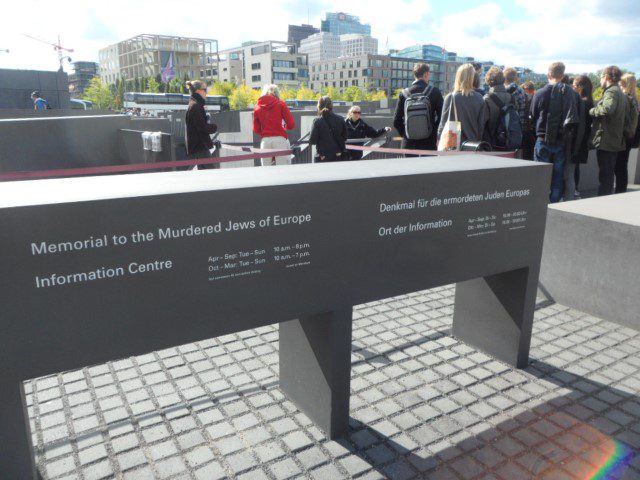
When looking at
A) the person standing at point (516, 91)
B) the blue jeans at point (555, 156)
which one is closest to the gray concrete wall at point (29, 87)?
the person standing at point (516, 91)

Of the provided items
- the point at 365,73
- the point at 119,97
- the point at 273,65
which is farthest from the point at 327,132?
the point at 365,73

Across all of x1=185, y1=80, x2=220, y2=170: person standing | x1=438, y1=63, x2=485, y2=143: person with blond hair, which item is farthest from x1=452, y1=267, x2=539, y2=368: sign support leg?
x1=185, y1=80, x2=220, y2=170: person standing

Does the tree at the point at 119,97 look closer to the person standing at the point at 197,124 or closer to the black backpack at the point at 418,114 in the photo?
the person standing at the point at 197,124

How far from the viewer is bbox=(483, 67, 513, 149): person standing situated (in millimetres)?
7445

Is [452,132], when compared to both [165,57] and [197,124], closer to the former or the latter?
[197,124]

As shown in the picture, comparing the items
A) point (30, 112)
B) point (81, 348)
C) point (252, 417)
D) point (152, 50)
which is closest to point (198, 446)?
point (252, 417)

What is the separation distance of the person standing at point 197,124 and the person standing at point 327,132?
6.11ft

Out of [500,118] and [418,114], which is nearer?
[500,118]

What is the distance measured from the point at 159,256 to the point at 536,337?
11.7 ft

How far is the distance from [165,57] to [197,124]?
124652mm

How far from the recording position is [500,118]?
24.8 feet

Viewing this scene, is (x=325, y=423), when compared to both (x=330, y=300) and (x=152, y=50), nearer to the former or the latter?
(x=330, y=300)

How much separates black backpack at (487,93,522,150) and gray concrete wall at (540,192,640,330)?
1929 millimetres

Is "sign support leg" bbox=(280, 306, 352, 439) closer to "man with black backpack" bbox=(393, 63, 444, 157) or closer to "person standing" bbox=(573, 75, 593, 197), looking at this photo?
"man with black backpack" bbox=(393, 63, 444, 157)
